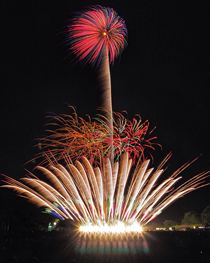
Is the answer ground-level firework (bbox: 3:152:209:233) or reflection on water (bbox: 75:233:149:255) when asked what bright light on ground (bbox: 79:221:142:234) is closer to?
ground-level firework (bbox: 3:152:209:233)

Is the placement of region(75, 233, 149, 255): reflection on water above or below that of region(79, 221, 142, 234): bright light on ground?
below

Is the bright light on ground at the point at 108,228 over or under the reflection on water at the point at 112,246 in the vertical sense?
over

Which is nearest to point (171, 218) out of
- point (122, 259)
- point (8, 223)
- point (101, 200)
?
point (8, 223)

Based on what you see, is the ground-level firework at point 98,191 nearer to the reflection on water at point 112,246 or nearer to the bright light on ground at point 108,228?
the bright light on ground at point 108,228

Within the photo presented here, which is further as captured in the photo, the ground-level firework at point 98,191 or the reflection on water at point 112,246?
the ground-level firework at point 98,191

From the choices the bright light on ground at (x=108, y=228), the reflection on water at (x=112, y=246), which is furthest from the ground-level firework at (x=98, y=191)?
the reflection on water at (x=112, y=246)

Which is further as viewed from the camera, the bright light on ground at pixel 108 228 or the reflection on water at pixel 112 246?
the bright light on ground at pixel 108 228

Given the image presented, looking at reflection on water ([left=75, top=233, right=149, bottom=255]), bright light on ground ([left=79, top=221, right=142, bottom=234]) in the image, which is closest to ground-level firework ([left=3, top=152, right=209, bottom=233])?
bright light on ground ([left=79, top=221, right=142, bottom=234])

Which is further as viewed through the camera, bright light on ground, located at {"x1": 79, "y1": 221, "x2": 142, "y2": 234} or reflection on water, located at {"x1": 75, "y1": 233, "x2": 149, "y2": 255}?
bright light on ground, located at {"x1": 79, "y1": 221, "x2": 142, "y2": 234}

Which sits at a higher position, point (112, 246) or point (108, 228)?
point (108, 228)
